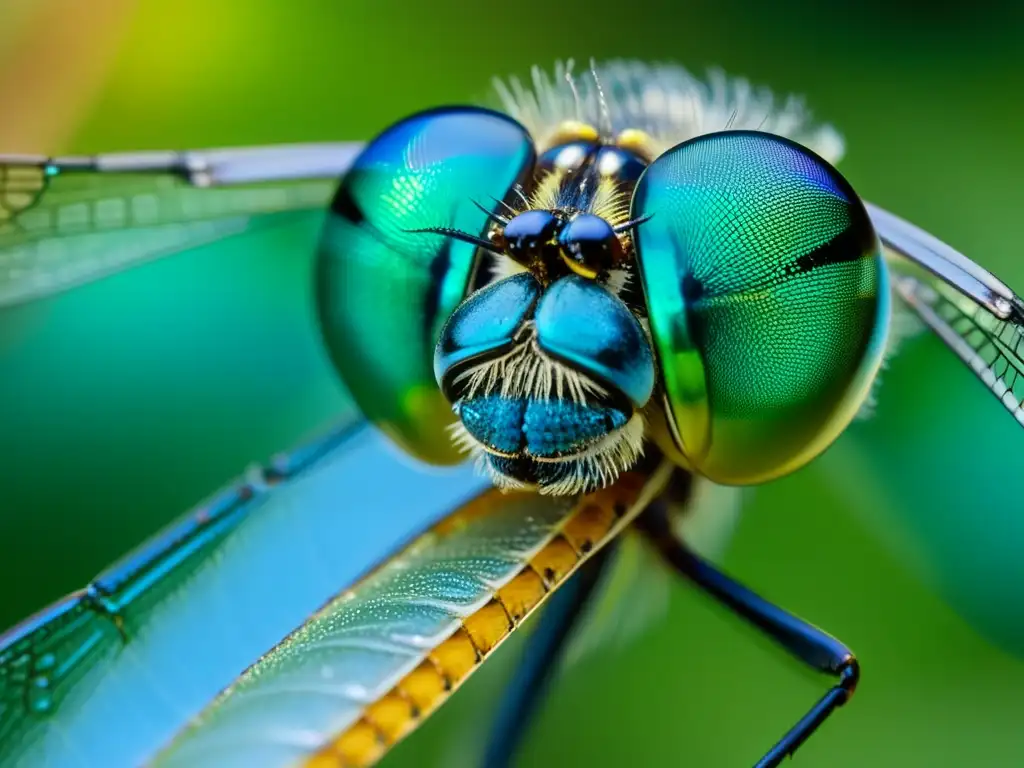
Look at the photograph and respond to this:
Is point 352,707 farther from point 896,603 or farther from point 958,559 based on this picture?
point 896,603

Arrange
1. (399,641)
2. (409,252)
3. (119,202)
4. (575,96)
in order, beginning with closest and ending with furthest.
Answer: (399,641) < (409,252) < (575,96) < (119,202)

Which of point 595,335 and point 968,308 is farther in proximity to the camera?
point 968,308

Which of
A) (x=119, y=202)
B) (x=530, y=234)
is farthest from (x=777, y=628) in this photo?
(x=119, y=202)

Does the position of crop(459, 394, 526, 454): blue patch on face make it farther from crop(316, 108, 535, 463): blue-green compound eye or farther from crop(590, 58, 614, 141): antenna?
crop(590, 58, 614, 141): antenna

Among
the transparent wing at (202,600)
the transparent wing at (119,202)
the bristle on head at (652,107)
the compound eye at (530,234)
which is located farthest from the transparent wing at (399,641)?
the transparent wing at (119,202)

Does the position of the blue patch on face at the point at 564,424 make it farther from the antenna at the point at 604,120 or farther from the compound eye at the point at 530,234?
the antenna at the point at 604,120

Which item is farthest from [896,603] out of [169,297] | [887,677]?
[169,297]

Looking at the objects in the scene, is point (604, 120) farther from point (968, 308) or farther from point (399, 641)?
point (399, 641)
